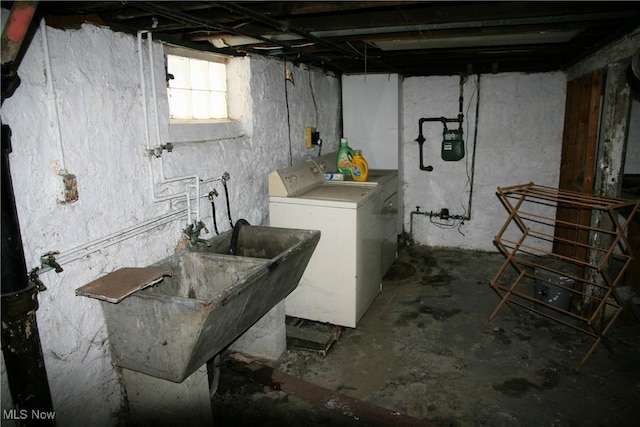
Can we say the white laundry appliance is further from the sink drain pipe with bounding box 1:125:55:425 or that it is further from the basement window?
the sink drain pipe with bounding box 1:125:55:425

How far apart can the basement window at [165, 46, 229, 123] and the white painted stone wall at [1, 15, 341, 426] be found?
6.7 inches

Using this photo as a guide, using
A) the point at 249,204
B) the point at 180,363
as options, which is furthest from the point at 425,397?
the point at 249,204

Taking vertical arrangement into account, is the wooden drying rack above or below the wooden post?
below

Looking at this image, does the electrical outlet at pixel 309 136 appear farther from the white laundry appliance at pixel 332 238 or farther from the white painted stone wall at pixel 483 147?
the white painted stone wall at pixel 483 147

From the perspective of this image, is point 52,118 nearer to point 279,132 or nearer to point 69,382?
point 69,382

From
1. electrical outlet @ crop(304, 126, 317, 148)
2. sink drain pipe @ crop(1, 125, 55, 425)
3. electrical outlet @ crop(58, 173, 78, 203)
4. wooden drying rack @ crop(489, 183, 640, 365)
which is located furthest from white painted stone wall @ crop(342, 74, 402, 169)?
sink drain pipe @ crop(1, 125, 55, 425)

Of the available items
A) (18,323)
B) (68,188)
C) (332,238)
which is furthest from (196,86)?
(18,323)

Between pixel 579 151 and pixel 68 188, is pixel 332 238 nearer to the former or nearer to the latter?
pixel 68 188

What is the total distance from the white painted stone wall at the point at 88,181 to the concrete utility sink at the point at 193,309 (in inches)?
6.1

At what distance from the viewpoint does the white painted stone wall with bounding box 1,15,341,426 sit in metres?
1.71

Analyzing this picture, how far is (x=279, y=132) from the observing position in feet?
11.5

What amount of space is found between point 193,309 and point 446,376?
177 cm

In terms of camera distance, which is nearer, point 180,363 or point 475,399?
point 180,363

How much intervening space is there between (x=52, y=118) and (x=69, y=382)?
1167 millimetres
